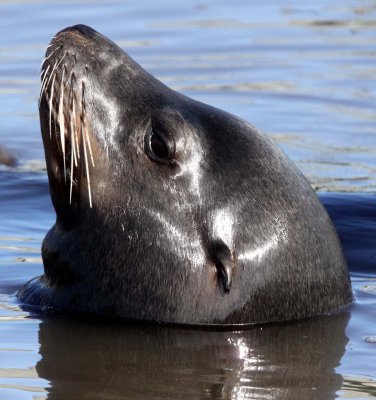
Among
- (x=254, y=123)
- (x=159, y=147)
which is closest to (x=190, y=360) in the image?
(x=159, y=147)

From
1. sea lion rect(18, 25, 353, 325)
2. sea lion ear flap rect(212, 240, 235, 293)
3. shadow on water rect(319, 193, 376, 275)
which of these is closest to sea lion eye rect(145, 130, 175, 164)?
sea lion rect(18, 25, 353, 325)

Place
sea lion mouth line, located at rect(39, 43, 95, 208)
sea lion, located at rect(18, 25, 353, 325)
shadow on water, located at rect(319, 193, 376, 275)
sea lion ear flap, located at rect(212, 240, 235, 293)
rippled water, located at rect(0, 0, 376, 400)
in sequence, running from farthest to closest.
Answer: shadow on water, located at rect(319, 193, 376, 275), sea lion mouth line, located at rect(39, 43, 95, 208), sea lion, located at rect(18, 25, 353, 325), sea lion ear flap, located at rect(212, 240, 235, 293), rippled water, located at rect(0, 0, 376, 400)

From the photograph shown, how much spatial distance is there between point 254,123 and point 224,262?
483 centimetres

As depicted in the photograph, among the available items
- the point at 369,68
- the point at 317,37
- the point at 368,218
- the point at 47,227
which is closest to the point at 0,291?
the point at 47,227

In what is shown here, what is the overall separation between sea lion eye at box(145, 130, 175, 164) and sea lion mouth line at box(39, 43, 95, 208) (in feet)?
0.87

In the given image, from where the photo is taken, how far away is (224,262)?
20.9 feet

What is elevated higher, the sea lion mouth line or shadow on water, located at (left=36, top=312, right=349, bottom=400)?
the sea lion mouth line

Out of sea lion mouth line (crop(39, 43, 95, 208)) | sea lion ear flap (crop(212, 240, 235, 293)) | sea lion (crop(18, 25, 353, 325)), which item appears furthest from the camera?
sea lion mouth line (crop(39, 43, 95, 208))

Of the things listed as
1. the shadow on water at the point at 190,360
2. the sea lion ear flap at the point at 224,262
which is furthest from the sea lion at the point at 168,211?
the shadow on water at the point at 190,360

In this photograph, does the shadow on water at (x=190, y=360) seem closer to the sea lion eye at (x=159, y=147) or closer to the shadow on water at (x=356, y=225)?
the sea lion eye at (x=159, y=147)

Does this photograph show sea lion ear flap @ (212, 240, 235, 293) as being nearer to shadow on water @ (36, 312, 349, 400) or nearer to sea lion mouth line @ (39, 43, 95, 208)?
shadow on water @ (36, 312, 349, 400)

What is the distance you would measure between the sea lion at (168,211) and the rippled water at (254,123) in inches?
5.9

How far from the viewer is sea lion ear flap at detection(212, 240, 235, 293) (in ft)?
20.9

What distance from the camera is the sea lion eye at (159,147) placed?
6586 millimetres
